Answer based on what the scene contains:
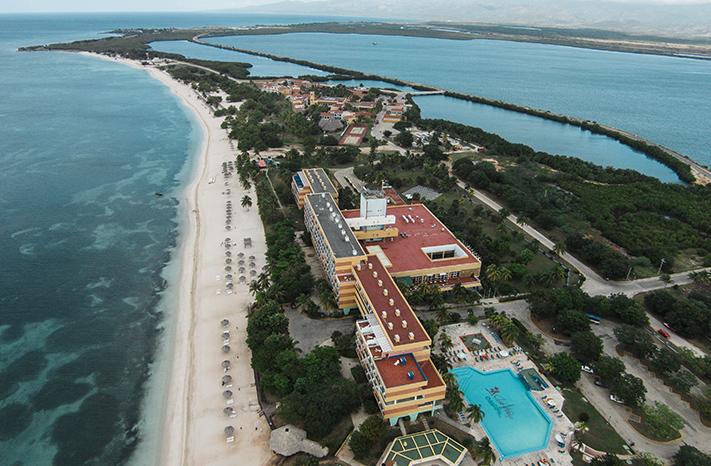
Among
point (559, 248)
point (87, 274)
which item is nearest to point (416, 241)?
point (559, 248)

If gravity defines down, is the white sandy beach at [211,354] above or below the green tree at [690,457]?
below

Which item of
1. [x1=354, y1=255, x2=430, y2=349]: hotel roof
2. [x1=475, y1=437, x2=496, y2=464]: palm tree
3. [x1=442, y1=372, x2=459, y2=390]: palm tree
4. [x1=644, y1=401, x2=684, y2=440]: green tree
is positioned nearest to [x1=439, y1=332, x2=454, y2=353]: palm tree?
[x1=354, y1=255, x2=430, y2=349]: hotel roof

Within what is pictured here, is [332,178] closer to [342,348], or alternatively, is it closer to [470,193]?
[470,193]

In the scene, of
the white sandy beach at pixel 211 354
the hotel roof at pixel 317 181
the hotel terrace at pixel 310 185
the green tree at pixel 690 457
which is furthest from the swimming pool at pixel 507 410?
the hotel roof at pixel 317 181

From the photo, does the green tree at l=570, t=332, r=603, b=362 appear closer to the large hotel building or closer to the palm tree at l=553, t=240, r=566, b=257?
the large hotel building

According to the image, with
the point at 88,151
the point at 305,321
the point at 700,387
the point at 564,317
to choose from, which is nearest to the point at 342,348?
the point at 305,321

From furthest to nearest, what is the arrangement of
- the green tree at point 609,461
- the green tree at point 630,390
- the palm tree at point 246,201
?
1. the palm tree at point 246,201
2. the green tree at point 630,390
3. the green tree at point 609,461

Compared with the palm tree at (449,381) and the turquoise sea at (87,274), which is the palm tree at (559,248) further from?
the turquoise sea at (87,274)

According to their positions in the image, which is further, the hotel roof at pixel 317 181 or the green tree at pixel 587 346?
the hotel roof at pixel 317 181
